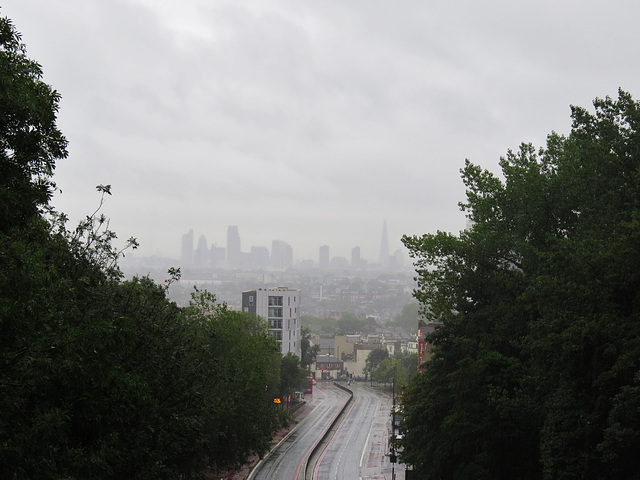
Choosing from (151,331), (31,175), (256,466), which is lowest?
(256,466)

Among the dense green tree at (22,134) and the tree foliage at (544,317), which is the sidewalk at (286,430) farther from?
the dense green tree at (22,134)

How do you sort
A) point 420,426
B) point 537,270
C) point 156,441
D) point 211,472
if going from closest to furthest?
point 156,441, point 537,270, point 420,426, point 211,472

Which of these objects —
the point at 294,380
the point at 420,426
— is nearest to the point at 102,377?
the point at 420,426

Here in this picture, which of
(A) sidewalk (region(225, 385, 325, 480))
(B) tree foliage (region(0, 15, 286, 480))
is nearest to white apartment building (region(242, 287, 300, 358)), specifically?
(A) sidewalk (region(225, 385, 325, 480))

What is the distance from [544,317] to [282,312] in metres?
83.4

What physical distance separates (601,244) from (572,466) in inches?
243

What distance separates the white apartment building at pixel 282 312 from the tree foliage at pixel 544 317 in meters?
A: 68.7

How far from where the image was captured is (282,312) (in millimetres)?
105375

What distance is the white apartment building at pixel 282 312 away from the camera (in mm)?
104688

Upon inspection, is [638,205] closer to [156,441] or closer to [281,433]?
[156,441]

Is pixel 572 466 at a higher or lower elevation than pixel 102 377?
lower


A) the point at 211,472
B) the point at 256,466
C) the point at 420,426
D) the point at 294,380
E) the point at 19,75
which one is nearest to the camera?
the point at 19,75

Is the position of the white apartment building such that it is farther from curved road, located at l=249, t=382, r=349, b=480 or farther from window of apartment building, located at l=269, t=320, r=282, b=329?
curved road, located at l=249, t=382, r=349, b=480

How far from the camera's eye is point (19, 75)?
11.6 metres
